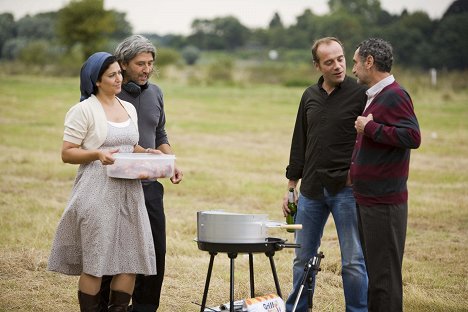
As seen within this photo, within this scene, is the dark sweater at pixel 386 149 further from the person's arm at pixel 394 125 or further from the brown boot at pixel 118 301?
the brown boot at pixel 118 301

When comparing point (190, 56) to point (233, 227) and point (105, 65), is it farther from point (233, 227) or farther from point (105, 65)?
point (233, 227)

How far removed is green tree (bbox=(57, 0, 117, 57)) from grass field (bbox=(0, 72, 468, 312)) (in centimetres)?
3311

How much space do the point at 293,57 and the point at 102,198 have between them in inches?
3055

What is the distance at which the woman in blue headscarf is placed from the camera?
213 inches

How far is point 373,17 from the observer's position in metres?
96.0

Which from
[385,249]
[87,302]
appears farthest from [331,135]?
[87,302]

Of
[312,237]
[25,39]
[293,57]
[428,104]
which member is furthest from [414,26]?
[312,237]

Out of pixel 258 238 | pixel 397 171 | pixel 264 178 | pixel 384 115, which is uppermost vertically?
pixel 384 115

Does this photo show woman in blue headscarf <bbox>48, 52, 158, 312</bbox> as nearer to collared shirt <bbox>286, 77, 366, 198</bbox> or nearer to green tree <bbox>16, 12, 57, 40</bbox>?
collared shirt <bbox>286, 77, 366, 198</bbox>

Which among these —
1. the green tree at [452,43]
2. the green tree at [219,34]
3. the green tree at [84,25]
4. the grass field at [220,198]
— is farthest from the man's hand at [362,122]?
the green tree at [219,34]

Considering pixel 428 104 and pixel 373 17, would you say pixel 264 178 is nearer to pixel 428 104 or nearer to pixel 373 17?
pixel 428 104

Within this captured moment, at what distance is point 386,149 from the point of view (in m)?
5.35

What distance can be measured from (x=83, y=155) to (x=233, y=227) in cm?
101

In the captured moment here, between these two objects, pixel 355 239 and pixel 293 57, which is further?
pixel 293 57
